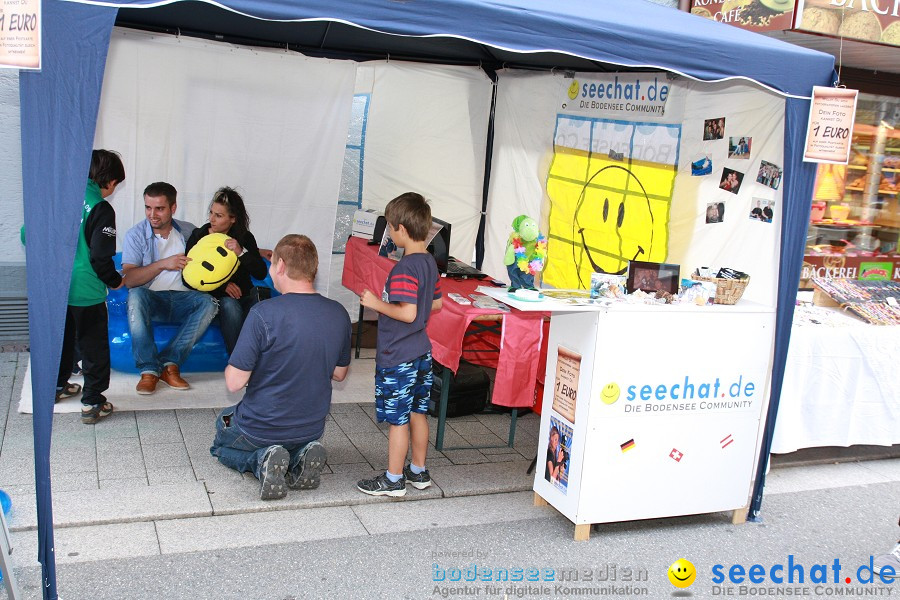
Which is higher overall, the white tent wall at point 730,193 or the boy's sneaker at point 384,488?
the white tent wall at point 730,193

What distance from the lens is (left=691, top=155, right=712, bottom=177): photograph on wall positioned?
4875 mm

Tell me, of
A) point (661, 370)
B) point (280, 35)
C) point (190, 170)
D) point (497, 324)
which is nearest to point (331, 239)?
point (190, 170)

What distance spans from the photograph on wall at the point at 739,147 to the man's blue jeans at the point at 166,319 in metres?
3.37

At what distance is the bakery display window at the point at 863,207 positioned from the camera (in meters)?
6.41

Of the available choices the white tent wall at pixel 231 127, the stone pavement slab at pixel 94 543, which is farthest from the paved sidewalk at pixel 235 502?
the white tent wall at pixel 231 127

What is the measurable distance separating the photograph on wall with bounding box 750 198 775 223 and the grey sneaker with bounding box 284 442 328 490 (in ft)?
8.64

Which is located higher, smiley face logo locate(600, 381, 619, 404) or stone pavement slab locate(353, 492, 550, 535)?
smiley face logo locate(600, 381, 619, 404)

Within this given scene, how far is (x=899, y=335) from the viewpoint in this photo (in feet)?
16.5

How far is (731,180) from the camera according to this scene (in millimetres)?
4672

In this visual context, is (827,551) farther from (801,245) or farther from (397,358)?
(397,358)

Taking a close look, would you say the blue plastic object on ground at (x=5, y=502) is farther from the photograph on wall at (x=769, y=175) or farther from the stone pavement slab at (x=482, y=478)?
the photograph on wall at (x=769, y=175)

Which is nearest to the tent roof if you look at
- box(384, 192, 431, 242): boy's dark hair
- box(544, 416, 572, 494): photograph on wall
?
box(384, 192, 431, 242): boy's dark hair

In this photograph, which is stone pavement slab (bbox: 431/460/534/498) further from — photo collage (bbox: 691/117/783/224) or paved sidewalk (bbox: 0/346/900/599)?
photo collage (bbox: 691/117/783/224)

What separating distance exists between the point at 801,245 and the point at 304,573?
2736mm
